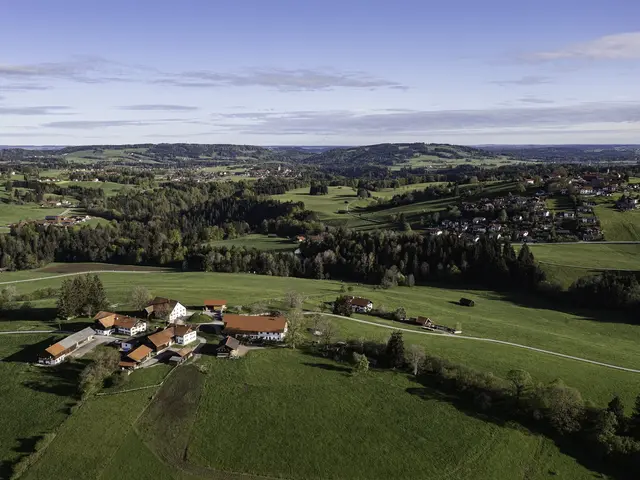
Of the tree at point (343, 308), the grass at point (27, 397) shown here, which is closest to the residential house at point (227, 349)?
the grass at point (27, 397)

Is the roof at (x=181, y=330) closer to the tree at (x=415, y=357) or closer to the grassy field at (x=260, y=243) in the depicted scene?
the tree at (x=415, y=357)

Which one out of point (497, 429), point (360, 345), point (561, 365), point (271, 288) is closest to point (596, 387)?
point (561, 365)

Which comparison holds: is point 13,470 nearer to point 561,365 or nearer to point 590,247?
point 561,365

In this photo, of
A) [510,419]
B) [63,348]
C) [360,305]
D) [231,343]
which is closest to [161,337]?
[231,343]

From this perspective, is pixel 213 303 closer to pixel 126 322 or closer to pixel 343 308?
pixel 126 322

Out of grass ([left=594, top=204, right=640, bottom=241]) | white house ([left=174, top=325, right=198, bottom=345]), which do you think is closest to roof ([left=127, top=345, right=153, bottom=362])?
white house ([left=174, top=325, right=198, bottom=345])

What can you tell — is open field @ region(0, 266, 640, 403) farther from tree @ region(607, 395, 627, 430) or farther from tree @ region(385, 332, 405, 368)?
tree @ region(385, 332, 405, 368)
